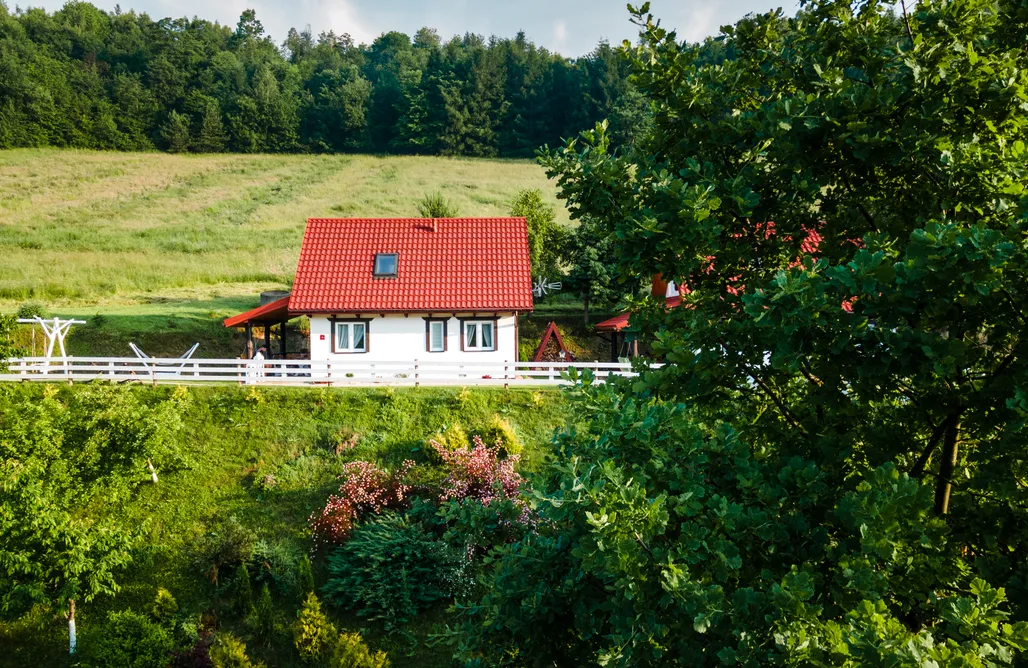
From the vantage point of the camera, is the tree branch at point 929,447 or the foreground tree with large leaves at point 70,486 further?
the foreground tree with large leaves at point 70,486

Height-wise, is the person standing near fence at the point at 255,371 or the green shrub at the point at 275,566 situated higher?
the person standing near fence at the point at 255,371

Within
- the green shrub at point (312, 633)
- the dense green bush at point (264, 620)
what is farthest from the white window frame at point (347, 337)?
the green shrub at point (312, 633)

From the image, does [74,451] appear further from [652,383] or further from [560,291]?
[560,291]

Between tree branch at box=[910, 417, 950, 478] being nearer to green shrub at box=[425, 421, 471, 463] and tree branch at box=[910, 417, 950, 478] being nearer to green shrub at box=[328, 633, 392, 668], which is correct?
green shrub at box=[328, 633, 392, 668]

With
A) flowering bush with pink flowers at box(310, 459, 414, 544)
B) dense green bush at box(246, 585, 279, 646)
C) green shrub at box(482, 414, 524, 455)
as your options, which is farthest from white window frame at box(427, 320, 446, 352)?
dense green bush at box(246, 585, 279, 646)

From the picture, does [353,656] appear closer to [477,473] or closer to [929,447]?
[477,473]

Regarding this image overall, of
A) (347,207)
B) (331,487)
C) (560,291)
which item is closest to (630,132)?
(347,207)

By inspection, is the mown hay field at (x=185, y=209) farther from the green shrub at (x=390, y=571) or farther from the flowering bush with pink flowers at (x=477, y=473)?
the green shrub at (x=390, y=571)

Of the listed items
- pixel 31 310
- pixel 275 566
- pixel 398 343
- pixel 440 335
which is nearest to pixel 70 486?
pixel 275 566
